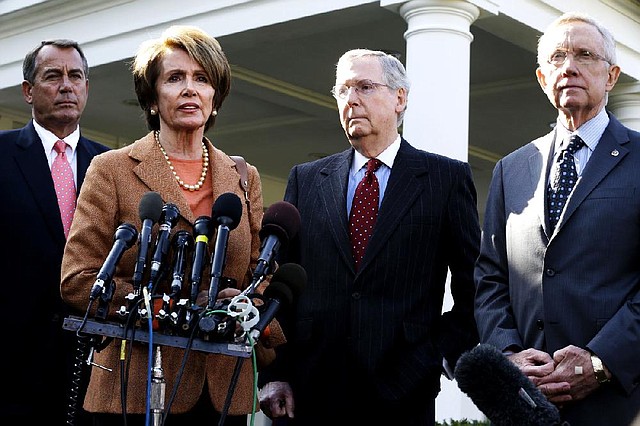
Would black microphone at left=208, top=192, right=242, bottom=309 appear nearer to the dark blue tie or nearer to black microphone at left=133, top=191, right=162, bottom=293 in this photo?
black microphone at left=133, top=191, right=162, bottom=293

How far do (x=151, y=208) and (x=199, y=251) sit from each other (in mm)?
209

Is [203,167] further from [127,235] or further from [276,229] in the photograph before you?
[127,235]

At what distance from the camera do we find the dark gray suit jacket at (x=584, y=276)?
165 inches

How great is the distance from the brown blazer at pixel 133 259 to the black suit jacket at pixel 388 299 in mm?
484

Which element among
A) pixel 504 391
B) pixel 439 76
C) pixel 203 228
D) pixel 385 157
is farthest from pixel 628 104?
pixel 203 228

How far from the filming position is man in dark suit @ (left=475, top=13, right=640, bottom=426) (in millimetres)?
4172

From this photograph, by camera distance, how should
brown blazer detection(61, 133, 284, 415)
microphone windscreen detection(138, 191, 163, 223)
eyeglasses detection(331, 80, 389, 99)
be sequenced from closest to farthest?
1. microphone windscreen detection(138, 191, 163, 223)
2. brown blazer detection(61, 133, 284, 415)
3. eyeglasses detection(331, 80, 389, 99)

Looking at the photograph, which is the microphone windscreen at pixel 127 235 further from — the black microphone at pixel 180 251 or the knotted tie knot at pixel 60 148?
the knotted tie knot at pixel 60 148

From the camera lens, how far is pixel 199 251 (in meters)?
3.74

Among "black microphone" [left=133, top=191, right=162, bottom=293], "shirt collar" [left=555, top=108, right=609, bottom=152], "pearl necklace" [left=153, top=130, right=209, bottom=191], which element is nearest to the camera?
"black microphone" [left=133, top=191, right=162, bottom=293]

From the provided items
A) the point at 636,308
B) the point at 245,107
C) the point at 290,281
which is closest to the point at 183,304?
the point at 290,281

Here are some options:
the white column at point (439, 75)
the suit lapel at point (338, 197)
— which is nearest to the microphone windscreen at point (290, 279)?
the suit lapel at point (338, 197)

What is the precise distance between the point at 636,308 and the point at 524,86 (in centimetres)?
1093

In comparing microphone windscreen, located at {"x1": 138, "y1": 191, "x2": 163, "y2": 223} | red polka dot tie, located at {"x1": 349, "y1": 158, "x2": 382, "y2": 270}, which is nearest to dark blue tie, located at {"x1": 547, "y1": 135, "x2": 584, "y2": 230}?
red polka dot tie, located at {"x1": 349, "y1": 158, "x2": 382, "y2": 270}
